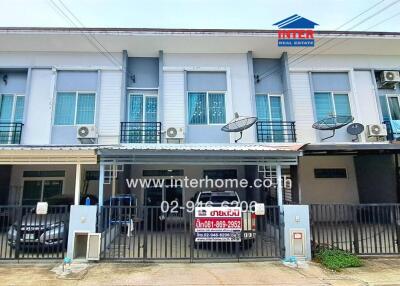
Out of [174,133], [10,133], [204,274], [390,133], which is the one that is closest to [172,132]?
[174,133]

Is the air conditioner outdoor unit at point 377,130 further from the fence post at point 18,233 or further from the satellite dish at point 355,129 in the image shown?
the fence post at point 18,233

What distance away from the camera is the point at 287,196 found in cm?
1120

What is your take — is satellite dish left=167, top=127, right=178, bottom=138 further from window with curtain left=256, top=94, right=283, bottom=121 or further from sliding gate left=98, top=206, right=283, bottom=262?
sliding gate left=98, top=206, right=283, bottom=262

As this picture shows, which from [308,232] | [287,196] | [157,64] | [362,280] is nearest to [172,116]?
[157,64]

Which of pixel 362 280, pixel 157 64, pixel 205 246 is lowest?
pixel 362 280

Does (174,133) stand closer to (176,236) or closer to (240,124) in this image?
(240,124)

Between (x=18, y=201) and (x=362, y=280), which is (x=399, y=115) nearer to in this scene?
(x=362, y=280)

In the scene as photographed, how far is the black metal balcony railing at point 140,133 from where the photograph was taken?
11.8 m

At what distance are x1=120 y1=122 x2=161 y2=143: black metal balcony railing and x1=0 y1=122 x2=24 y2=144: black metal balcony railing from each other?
4071 millimetres

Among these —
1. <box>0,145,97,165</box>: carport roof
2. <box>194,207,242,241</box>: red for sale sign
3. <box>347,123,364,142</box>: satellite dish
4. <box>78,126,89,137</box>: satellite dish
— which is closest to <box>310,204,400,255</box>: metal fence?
<box>194,207,242,241</box>: red for sale sign

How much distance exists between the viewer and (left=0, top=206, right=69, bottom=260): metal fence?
733cm

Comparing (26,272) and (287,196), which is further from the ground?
(287,196)

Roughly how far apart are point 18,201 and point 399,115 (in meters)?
17.1

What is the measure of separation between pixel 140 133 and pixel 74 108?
3.02 meters
